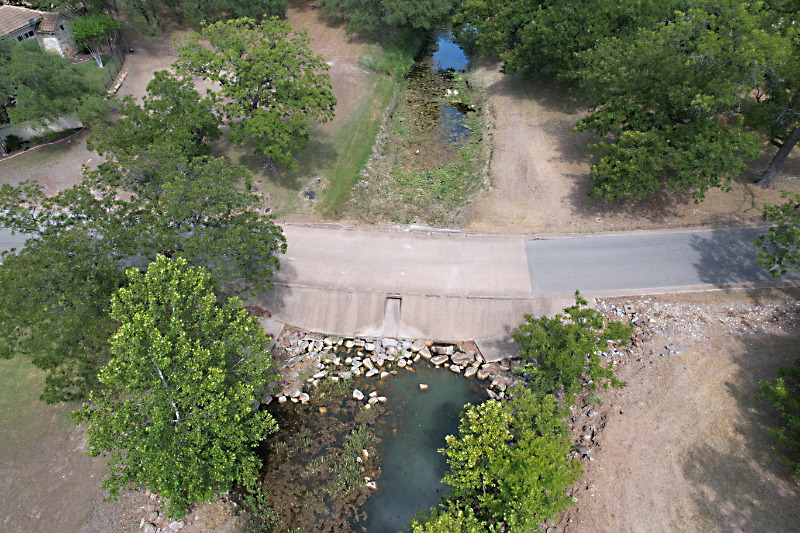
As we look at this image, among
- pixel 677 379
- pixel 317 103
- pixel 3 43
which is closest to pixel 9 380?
Result: pixel 317 103

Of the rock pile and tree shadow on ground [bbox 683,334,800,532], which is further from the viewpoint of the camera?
the rock pile

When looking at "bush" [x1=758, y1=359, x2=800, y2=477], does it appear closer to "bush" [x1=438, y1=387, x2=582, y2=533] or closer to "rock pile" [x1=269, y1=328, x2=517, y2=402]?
"bush" [x1=438, y1=387, x2=582, y2=533]

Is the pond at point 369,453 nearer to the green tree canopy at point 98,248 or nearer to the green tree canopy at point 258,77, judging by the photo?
the green tree canopy at point 98,248

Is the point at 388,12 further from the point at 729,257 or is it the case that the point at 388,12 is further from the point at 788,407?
the point at 788,407

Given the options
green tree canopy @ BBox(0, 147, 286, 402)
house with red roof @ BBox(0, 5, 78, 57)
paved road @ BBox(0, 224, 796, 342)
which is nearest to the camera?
green tree canopy @ BBox(0, 147, 286, 402)

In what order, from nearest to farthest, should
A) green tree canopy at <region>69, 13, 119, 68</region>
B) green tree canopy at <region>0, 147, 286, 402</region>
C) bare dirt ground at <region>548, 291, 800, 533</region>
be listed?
green tree canopy at <region>0, 147, 286, 402</region>, bare dirt ground at <region>548, 291, 800, 533</region>, green tree canopy at <region>69, 13, 119, 68</region>

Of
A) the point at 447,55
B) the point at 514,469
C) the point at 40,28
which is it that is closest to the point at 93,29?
the point at 40,28

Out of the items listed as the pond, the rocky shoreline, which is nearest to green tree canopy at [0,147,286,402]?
the rocky shoreline
